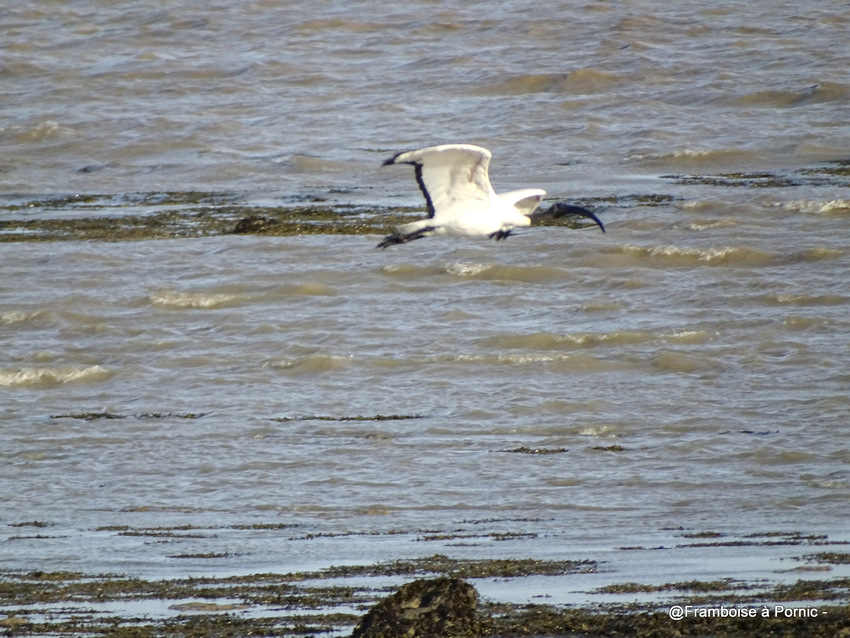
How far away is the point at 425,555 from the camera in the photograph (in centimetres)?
741

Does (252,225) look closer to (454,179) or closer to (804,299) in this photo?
(804,299)

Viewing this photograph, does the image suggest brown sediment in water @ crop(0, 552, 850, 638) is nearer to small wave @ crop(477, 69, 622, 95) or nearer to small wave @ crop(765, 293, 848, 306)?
small wave @ crop(765, 293, 848, 306)

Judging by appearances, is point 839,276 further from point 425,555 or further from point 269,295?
point 425,555

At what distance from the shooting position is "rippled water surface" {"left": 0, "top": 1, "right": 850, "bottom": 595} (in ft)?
29.0

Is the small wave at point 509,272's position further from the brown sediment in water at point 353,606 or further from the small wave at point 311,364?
the brown sediment in water at point 353,606

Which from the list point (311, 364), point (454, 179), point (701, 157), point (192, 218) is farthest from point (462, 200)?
point (701, 157)

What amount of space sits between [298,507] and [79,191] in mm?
11027

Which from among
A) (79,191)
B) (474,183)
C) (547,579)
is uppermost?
(474,183)

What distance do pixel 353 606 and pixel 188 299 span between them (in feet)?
28.9

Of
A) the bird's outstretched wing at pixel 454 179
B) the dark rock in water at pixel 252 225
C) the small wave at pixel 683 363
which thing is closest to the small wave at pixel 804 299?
the small wave at pixel 683 363

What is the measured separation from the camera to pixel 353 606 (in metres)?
6.19

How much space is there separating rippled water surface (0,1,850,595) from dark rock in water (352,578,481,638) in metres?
1.02

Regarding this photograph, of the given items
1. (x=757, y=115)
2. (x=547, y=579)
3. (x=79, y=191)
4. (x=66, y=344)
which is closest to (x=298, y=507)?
(x=547, y=579)

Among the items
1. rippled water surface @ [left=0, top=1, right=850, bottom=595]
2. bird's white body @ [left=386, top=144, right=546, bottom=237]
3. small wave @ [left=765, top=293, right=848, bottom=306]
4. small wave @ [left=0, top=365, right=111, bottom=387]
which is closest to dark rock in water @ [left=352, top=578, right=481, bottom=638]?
rippled water surface @ [left=0, top=1, right=850, bottom=595]
